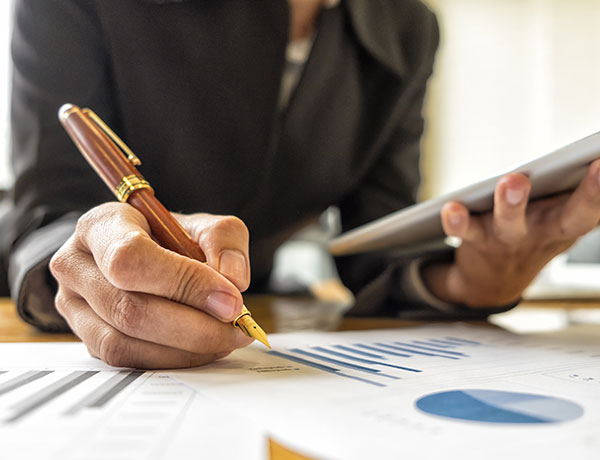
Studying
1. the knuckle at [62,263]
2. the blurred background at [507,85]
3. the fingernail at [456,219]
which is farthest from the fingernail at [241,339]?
the blurred background at [507,85]

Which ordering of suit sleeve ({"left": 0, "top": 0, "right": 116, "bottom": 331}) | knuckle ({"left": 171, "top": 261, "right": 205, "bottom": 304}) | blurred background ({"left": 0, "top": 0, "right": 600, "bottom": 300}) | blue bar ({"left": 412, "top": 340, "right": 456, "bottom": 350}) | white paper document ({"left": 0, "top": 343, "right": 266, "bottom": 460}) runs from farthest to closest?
1. blurred background ({"left": 0, "top": 0, "right": 600, "bottom": 300})
2. suit sleeve ({"left": 0, "top": 0, "right": 116, "bottom": 331})
3. blue bar ({"left": 412, "top": 340, "right": 456, "bottom": 350})
4. knuckle ({"left": 171, "top": 261, "right": 205, "bottom": 304})
5. white paper document ({"left": 0, "top": 343, "right": 266, "bottom": 460})

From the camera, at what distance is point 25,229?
0.49 metres

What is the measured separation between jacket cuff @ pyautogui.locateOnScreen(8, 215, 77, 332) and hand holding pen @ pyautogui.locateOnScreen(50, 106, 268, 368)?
3.7 inches

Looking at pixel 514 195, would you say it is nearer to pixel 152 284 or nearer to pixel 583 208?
pixel 583 208

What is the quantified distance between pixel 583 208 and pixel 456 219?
3.7 inches

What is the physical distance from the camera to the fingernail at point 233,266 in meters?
0.28

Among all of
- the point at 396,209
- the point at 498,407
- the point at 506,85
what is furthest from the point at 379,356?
the point at 506,85

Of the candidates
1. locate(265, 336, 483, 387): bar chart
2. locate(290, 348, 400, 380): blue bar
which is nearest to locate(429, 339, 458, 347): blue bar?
locate(265, 336, 483, 387): bar chart

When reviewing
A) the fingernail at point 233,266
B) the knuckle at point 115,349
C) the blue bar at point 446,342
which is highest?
the blue bar at point 446,342

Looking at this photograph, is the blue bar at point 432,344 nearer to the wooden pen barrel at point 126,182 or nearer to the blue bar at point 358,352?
the blue bar at point 358,352

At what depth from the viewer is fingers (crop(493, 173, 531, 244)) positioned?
1.23 ft

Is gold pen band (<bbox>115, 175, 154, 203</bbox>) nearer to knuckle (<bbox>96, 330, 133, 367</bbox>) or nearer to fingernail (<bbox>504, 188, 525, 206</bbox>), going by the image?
knuckle (<bbox>96, 330, 133, 367</bbox>)

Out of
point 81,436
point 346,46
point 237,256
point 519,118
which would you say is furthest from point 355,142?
point 519,118

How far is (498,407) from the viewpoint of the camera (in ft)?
0.69
